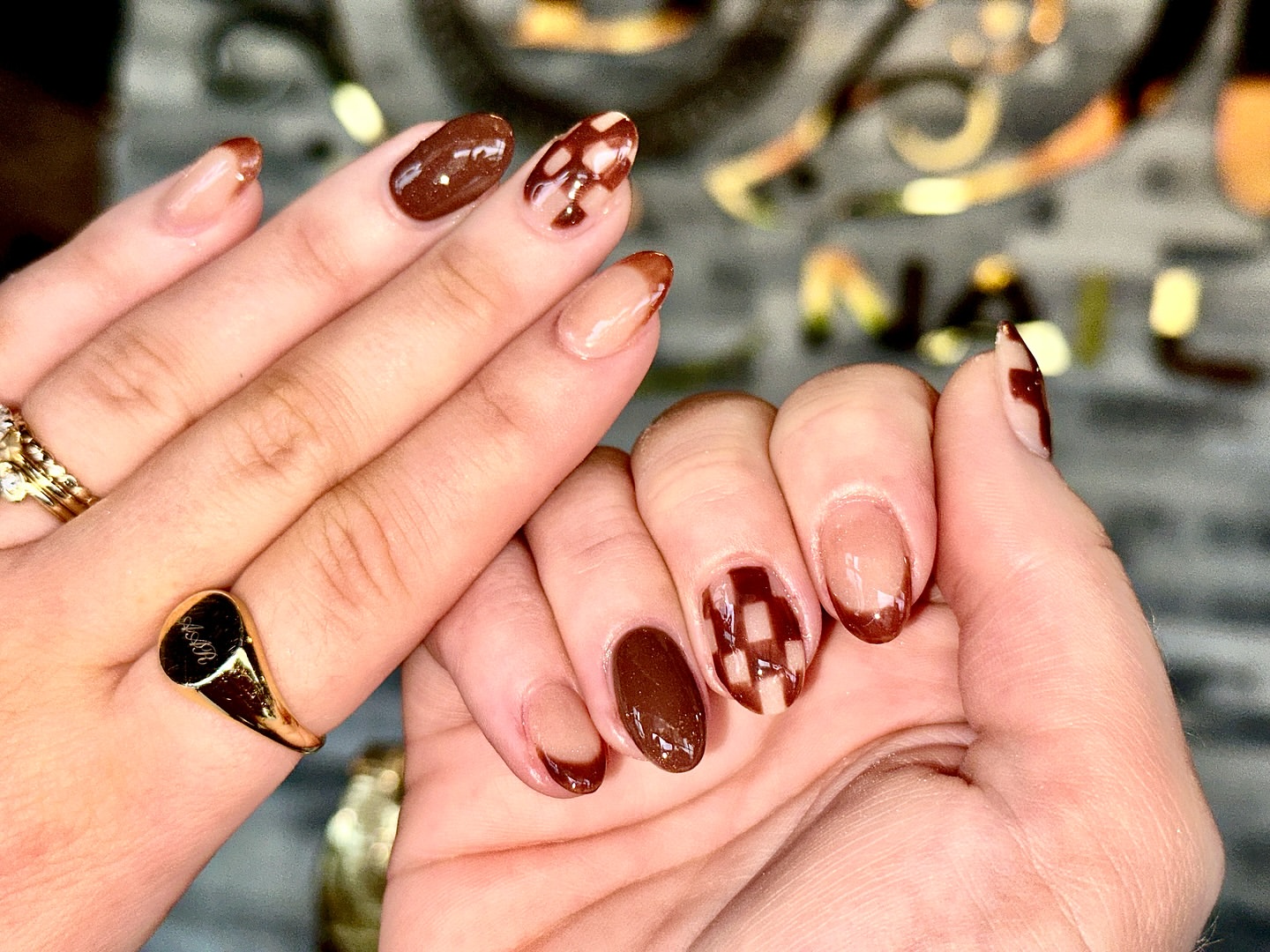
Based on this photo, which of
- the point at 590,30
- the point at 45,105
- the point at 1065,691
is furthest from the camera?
the point at 45,105

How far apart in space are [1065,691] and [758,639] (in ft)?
0.60

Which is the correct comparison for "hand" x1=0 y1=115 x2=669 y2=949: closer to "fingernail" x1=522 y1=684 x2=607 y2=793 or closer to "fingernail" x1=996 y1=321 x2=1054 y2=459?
"fingernail" x1=522 y1=684 x2=607 y2=793

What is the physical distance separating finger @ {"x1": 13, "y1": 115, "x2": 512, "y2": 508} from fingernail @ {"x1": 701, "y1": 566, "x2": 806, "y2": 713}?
0.39m

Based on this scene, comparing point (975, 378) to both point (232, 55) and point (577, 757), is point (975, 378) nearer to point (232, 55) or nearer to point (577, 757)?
point (577, 757)

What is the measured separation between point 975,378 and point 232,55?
1488 millimetres

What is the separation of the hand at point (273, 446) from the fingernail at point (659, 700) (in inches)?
5.7

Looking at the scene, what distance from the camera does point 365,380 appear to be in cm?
61

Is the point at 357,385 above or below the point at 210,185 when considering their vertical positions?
below

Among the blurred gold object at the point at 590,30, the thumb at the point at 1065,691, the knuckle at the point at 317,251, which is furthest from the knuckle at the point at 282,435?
the blurred gold object at the point at 590,30

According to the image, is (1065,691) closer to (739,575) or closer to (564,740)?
(739,575)

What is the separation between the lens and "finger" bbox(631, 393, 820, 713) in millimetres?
531

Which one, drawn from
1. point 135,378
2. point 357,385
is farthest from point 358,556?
point 135,378

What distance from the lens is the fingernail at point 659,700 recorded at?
1.73 ft

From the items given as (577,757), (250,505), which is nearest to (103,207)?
(250,505)
